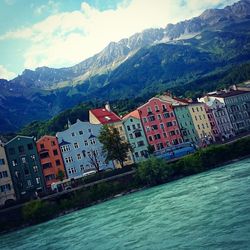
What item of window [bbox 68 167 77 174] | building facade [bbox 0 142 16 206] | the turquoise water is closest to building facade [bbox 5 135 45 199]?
building facade [bbox 0 142 16 206]

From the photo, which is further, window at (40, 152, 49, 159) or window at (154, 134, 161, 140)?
window at (154, 134, 161, 140)

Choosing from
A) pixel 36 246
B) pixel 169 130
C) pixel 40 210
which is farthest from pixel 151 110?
pixel 36 246

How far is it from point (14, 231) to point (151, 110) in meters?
56.1

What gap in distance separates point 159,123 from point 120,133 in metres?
12.3

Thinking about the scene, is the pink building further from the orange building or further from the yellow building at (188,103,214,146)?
the orange building

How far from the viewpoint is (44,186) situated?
87.9 m

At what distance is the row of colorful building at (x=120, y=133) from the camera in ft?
283

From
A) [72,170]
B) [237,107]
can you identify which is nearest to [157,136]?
[72,170]

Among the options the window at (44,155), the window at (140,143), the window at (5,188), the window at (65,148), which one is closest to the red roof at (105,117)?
the window at (140,143)

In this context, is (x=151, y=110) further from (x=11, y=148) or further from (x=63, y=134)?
(x=11, y=148)

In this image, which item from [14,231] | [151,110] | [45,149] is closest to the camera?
[14,231]

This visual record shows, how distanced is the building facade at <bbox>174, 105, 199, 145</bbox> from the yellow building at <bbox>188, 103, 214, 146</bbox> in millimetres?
1345

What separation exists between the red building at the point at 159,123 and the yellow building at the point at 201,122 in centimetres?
818

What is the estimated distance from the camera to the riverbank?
61.9 metres
